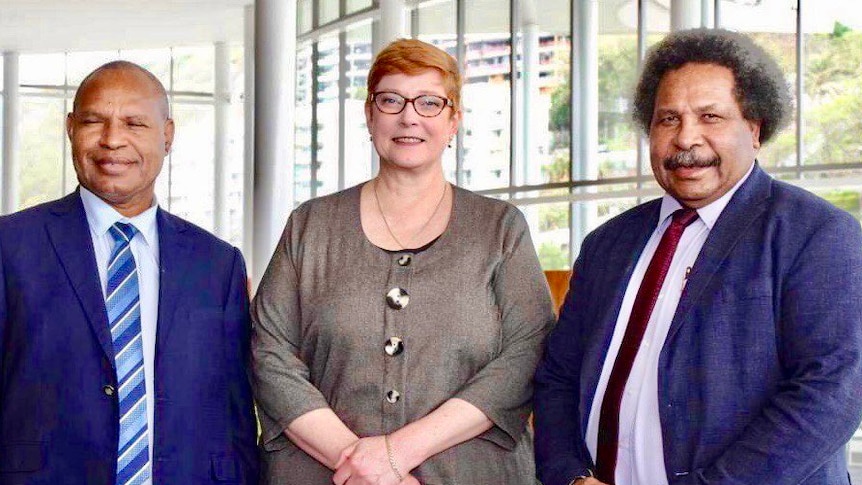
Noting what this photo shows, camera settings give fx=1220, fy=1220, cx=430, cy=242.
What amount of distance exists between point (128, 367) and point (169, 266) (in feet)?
0.98

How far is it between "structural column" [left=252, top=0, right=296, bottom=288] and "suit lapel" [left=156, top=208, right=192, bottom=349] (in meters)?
11.8

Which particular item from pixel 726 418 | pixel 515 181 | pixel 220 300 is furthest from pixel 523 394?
pixel 515 181

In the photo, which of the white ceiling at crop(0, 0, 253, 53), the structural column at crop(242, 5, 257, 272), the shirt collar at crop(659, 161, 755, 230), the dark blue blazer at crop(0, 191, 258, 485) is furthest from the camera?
the white ceiling at crop(0, 0, 253, 53)

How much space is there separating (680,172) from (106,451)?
4.98 feet

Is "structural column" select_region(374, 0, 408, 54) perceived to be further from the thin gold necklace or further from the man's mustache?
the man's mustache

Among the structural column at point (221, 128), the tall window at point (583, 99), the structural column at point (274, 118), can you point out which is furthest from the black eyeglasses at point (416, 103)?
the structural column at point (221, 128)

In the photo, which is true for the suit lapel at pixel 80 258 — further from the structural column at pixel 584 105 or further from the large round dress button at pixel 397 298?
the structural column at pixel 584 105

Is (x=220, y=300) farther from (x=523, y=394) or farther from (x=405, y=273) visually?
(x=523, y=394)

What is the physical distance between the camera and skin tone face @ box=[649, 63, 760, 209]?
2.73 metres

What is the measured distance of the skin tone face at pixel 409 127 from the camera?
3096mm

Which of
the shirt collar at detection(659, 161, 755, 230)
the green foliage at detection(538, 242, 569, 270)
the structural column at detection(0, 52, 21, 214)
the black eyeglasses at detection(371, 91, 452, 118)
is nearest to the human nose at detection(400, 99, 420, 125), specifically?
the black eyeglasses at detection(371, 91, 452, 118)

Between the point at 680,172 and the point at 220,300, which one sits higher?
the point at 680,172

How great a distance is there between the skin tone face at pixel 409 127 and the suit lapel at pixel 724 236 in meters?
0.77

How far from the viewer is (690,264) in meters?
2.79
